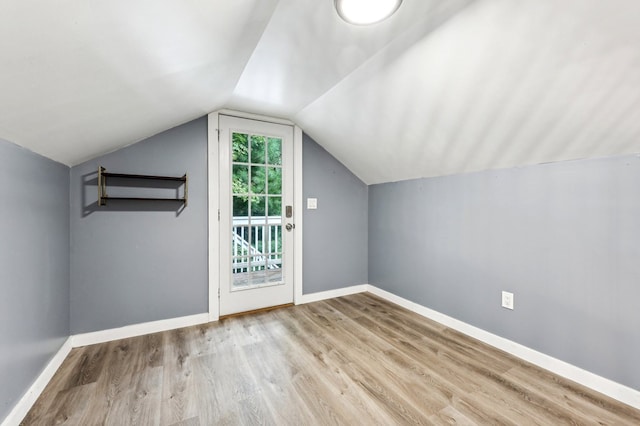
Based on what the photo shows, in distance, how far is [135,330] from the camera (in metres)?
2.38

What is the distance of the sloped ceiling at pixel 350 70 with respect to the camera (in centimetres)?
99

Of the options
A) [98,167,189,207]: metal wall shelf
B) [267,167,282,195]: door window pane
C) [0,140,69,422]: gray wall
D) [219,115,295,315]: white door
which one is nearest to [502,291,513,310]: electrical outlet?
[219,115,295,315]: white door

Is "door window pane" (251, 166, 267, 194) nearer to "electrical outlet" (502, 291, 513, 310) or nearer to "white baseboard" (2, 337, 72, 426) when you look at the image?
"white baseboard" (2, 337, 72, 426)

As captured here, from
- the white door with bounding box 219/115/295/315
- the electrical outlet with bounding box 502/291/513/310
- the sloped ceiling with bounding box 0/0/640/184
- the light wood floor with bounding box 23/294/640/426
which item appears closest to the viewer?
the sloped ceiling with bounding box 0/0/640/184

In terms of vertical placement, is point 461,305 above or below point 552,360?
above

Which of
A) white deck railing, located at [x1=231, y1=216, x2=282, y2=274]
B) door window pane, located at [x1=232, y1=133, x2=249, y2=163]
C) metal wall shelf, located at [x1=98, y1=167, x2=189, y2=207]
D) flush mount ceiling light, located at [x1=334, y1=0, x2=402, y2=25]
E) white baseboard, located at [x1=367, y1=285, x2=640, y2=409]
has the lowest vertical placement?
white baseboard, located at [x1=367, y1=285, x2=640, y2=409]

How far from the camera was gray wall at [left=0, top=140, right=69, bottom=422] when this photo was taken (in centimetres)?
133

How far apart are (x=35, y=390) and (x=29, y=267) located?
711mm

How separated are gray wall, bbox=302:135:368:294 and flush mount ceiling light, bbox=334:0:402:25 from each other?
1.87 metres

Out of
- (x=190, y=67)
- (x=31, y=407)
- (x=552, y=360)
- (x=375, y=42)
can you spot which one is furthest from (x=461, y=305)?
(x=31, y=407)

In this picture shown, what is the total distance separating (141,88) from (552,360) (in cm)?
305

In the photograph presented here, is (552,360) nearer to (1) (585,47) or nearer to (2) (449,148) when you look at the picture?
(2) (449,148)

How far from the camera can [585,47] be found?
1223 mm

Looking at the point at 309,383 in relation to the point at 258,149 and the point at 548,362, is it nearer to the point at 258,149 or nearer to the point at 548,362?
the point at 548,362
